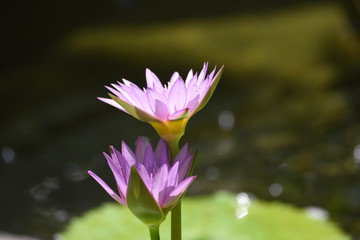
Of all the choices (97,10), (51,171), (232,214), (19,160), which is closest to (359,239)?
(232,214)

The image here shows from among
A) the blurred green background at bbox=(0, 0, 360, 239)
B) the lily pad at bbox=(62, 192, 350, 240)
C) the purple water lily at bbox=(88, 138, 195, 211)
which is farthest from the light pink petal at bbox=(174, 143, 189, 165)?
the blurred green background at bbox=(0, 0, 360, 239)

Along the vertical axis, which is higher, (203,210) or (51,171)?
(51,171)

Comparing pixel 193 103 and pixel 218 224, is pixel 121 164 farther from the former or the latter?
pixel 218 224

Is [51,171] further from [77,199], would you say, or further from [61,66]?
[61,66]

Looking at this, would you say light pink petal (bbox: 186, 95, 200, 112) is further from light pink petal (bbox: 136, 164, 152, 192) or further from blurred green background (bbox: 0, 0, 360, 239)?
blurred green background (bbox: 0, 0, 360, 239)

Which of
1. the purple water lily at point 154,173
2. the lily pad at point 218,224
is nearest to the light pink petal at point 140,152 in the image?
the purple water lily at point 154,173

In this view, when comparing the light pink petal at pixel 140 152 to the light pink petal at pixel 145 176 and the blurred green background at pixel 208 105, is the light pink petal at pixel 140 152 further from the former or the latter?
the blurred green background at pixel 208 105
